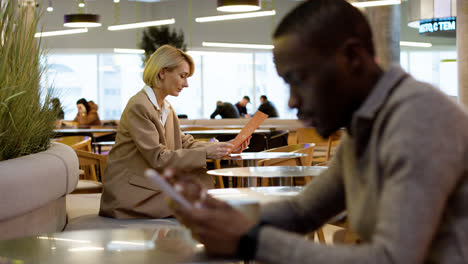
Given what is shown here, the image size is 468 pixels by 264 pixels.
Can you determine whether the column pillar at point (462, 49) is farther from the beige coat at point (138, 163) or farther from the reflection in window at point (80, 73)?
the reflection in window at point (80, 73)

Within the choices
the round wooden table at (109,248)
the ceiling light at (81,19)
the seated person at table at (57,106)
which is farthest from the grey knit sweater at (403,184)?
the ceiling light at (81,19)

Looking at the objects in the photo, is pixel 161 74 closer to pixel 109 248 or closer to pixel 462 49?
pixel 109 248

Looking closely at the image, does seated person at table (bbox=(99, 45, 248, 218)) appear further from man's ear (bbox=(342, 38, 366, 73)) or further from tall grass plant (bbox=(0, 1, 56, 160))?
man's ear (bbox=(342, 38, 366, 73))

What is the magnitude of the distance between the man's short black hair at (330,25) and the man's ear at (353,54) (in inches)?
0.4

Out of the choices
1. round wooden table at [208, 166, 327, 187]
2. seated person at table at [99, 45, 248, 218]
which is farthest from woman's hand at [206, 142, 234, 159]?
round wooden table at [208, 166, 327, 187]

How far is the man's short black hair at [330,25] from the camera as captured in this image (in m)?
1.04

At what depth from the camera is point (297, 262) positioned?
0.99 m

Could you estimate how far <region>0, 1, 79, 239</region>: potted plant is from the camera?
209 cm

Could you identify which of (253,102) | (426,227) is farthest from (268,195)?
(253,102)

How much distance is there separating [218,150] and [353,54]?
2189mm

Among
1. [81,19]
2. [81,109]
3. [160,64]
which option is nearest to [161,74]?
[160,64]

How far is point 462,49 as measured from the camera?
9047 millimetres

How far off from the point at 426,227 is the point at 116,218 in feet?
7.62

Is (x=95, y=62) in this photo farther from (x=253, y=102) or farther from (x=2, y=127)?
(x=2, y=127)
